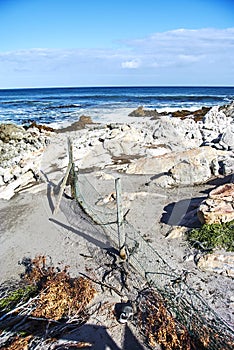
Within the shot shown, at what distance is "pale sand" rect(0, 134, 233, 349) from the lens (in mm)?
5734

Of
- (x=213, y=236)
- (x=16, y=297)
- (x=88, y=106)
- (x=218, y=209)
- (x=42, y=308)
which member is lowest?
(x=88, y=106)

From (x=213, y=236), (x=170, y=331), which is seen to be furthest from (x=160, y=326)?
(x=213, y=236)

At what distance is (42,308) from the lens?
5602mm

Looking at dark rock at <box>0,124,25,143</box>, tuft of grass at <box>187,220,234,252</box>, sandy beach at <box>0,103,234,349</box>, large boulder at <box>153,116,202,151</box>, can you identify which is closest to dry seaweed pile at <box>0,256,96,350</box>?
sandy beach at <box>0,103,234,349</box>

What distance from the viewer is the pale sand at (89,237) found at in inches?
226

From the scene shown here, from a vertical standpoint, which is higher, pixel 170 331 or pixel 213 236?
pixel 213 236

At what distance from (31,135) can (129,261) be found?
600 inches

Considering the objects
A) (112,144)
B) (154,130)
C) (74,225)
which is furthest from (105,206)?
(154,130)

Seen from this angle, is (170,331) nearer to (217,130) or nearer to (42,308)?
(42,308)

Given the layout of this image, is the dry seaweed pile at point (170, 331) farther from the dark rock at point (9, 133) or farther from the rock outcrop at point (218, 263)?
the dark rock at point (9, 133)

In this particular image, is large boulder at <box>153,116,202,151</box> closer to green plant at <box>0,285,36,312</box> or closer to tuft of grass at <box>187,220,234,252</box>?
tuft of grass at <box>187,220,234,252</box>

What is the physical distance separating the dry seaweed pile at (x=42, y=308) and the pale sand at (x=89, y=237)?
1.04 feet

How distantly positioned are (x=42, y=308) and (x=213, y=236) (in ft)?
12.4

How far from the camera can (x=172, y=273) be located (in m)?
6.34
